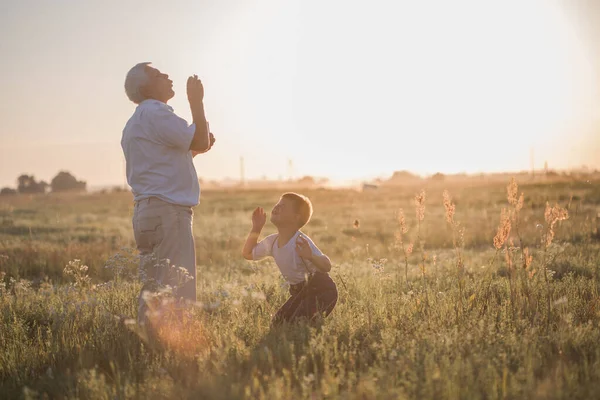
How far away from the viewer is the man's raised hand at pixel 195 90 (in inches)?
183

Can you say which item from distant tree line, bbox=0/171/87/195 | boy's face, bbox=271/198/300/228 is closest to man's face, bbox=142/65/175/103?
boy's face, bbox=271/198/300/228

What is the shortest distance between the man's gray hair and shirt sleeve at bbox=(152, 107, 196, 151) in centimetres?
36

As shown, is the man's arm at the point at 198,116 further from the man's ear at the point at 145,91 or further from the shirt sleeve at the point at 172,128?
the man's ear at the point at 145,91

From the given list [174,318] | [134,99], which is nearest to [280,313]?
[174,318]

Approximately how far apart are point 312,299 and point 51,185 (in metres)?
111

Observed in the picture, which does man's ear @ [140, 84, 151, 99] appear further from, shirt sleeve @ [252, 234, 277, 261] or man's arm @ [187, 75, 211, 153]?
shirt sleeve @ [252, 234, 277, 261]

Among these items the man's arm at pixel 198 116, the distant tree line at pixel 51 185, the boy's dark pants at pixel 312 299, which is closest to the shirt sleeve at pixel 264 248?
the boy's dark pants at pixel 312 299

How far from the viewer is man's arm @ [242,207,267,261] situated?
16.8 ft

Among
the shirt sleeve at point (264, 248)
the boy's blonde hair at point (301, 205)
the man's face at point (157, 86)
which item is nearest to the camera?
the man's face at point (157, 86)

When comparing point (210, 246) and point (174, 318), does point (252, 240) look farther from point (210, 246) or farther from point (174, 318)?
point (210, 246)

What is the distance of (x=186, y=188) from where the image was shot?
4.80 metres

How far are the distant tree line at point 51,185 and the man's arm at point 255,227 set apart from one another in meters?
90.5

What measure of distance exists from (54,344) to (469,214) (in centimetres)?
1678

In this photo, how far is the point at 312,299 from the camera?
5.13 m
